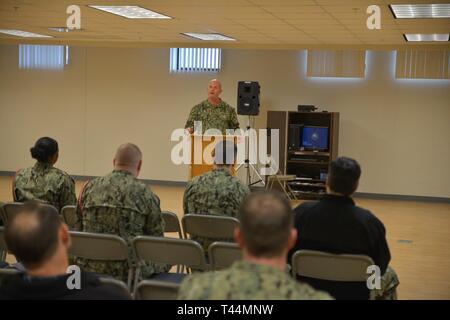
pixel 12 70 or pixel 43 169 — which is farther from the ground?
pixel 12 70

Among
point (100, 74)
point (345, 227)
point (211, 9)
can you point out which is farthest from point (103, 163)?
point (345, 227)

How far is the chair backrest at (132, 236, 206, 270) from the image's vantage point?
11.9ft

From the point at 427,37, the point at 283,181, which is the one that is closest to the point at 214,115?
the point at 283,181

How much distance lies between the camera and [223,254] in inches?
144

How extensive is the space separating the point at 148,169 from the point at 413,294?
8144 millimetres

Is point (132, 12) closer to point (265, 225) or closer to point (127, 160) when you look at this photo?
point (127, 160)

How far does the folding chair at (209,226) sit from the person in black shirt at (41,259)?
6.89 feet

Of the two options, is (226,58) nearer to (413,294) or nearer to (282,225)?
(413,294)

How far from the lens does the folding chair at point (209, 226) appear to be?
4.23 meters

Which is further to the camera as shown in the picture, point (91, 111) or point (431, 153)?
point (91, 111)

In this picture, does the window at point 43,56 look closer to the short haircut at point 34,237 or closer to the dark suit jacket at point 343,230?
the dark suit jacket at point 343,230

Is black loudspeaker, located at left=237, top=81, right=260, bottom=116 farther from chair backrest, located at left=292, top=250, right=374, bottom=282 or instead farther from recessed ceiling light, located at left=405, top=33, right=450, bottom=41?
chair backrest, located at left=292, top=250, right=374, bottom=282

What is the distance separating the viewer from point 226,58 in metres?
12.2

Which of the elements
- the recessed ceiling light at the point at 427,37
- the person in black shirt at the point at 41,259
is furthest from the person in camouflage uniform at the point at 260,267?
the recessed ceiling light at the point at 427,37
